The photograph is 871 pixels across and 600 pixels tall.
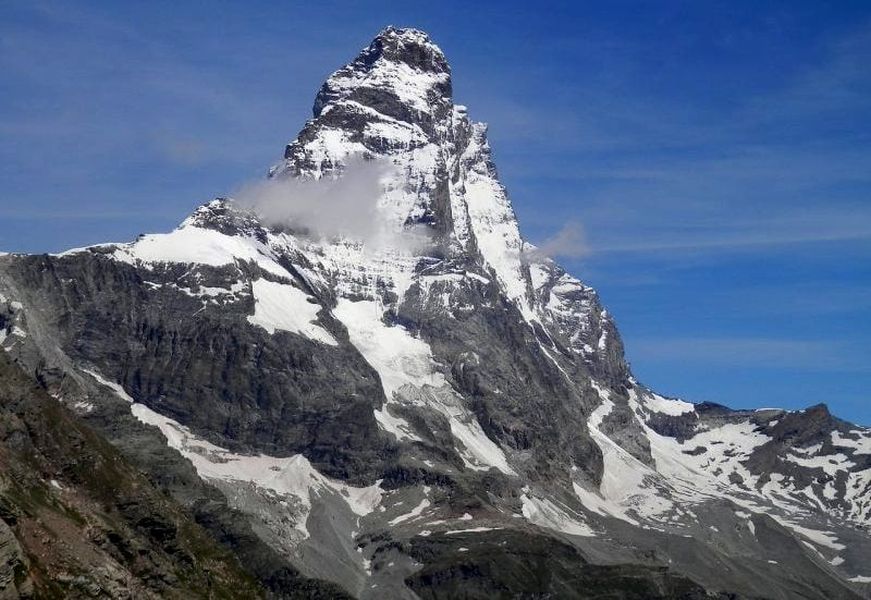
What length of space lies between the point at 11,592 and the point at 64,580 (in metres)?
35.2

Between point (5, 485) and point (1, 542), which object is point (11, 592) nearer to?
point (1, 542)

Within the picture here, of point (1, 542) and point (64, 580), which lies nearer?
point (1, 542)

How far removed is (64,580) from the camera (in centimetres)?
18900

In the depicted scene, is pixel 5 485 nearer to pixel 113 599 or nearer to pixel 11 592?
pixel 113 599

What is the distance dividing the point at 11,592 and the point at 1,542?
22.8 feet

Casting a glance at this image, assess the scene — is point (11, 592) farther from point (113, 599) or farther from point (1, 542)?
point (113, 599)

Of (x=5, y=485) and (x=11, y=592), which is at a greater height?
(x=5, y=485)

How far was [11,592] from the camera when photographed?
154 meters

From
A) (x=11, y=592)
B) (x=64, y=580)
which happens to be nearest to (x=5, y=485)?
(x=64, y=580)

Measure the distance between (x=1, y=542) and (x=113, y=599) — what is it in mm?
50381

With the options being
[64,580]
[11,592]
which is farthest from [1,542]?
[64,580]

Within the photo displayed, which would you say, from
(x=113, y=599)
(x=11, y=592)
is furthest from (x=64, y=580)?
(x=11, y=592)

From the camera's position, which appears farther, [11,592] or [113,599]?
[113,599]

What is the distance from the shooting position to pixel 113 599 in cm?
19825
